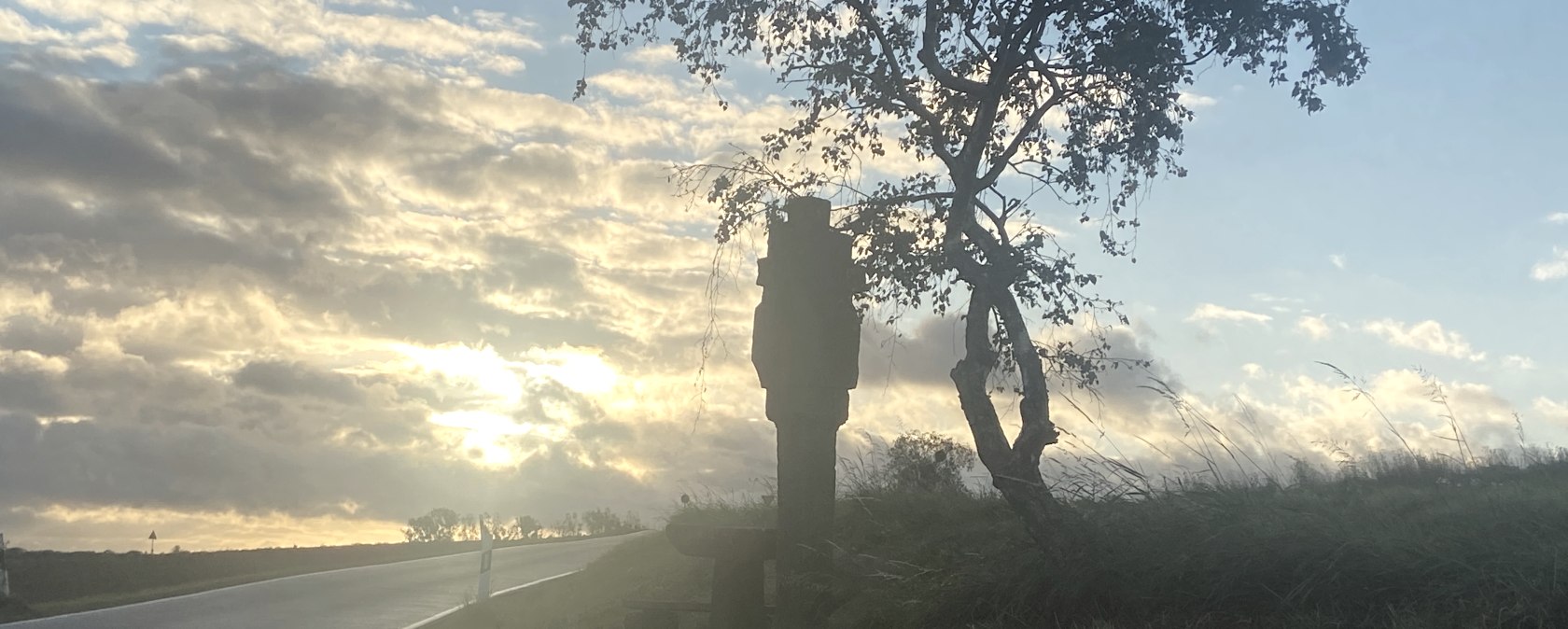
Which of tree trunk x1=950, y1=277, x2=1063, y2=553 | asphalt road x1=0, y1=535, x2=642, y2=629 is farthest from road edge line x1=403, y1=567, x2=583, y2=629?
tree trunk x1=950, y1=277, x2=1063, y2=553

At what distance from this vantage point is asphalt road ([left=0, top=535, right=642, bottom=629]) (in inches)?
666

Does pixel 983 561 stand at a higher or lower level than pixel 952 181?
lower

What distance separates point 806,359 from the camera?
11.6 metres

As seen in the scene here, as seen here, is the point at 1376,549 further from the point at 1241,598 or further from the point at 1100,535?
the point at 1100,535

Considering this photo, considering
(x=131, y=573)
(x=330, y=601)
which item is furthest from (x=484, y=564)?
(x=131, y=573)

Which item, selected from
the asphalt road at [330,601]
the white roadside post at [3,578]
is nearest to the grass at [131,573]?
the white roadside post at [3,578]

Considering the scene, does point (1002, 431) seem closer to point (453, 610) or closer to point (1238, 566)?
point (1238, 566)

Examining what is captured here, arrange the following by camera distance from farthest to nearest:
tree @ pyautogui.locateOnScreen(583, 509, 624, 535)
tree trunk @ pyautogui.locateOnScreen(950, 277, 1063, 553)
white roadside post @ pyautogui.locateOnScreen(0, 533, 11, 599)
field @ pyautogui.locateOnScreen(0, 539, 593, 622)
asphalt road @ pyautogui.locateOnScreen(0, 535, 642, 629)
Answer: tree @ pyautogui.locateOnScreen(583, 509, 624, 535), field @ pyautogui.locateOnScreen(0, 539, 593, 622), white roadside post @ pyautogui.locateOnScreen(0, 533, 11, 599), asphalt road @ pyautogui.locateOnScreen(0, 535, 642, 629), tree trunk @ pyautogui.locateOnScreen(950, 277, 1063, 553)

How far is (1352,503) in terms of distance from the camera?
31.2 feet

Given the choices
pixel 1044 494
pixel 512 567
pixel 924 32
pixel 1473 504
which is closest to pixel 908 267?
pixel 924 32

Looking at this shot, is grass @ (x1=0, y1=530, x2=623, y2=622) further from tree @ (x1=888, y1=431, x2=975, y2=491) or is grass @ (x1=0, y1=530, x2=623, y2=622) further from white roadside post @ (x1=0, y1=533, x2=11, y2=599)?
tree @ (x1=888, y1=431, x2=975, y2=491)

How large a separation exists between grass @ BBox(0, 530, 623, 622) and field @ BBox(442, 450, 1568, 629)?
14.7m

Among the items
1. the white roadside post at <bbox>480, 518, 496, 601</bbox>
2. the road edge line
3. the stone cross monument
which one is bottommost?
the road edge line

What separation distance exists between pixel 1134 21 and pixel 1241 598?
5841 mm
